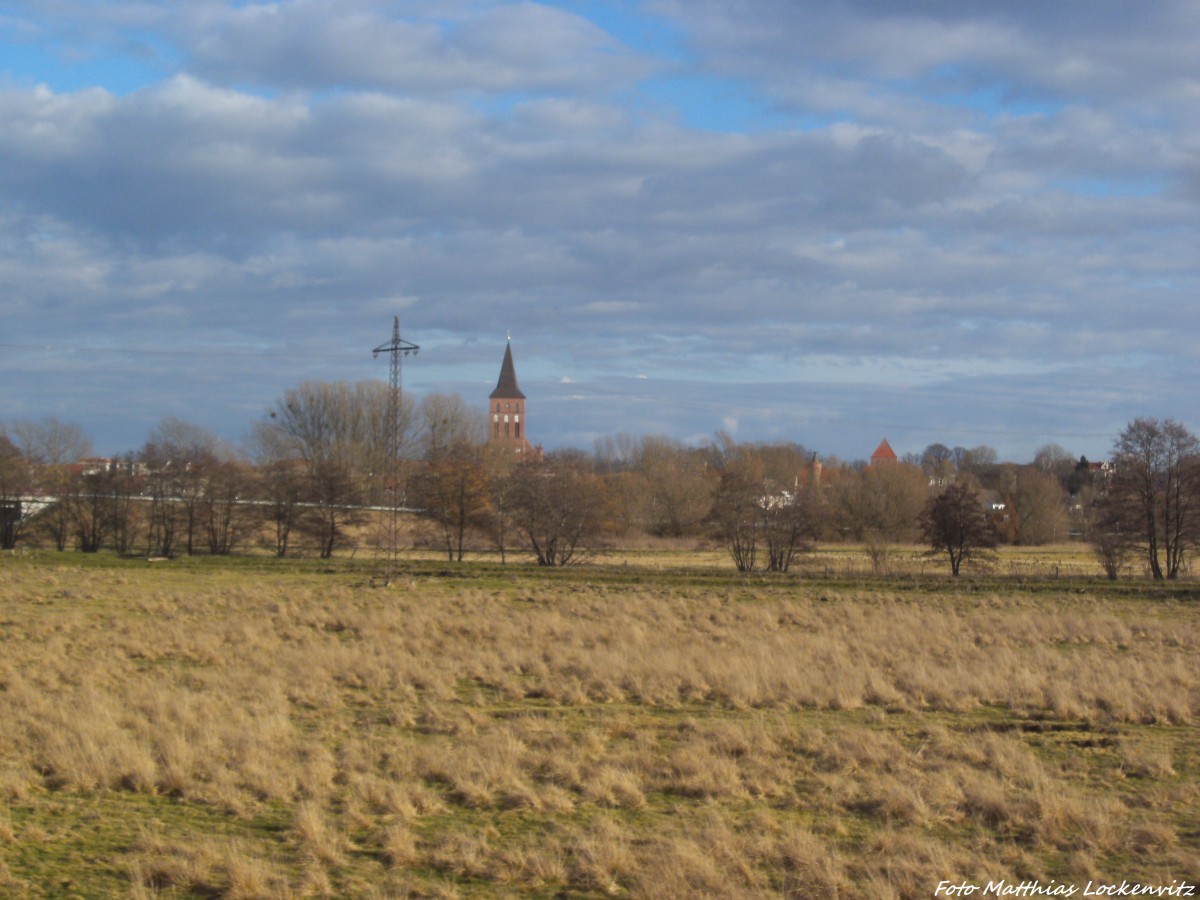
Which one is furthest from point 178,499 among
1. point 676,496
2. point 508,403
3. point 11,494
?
point 508,403

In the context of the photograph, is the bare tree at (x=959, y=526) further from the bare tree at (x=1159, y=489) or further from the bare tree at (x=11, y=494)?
the bare tree at (x=11, y=494)

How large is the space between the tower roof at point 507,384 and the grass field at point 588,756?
5662 inches

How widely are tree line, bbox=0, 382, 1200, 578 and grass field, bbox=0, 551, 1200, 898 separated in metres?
23.0

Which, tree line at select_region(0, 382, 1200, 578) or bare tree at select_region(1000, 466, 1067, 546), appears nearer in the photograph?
tree line at select_region(0, 382, 1200, 578)

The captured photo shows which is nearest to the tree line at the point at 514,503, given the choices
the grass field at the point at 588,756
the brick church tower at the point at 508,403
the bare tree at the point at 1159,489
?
the bare tree at the point at 1159,489

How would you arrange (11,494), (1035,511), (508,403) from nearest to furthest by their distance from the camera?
(11,494) → (1035,511) → (508,403)

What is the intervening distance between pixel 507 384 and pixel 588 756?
158949 millimetres

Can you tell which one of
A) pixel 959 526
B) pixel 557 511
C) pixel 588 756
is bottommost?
pixel 588 756

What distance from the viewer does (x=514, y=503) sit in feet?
175

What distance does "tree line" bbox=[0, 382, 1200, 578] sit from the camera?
4600 centimetres

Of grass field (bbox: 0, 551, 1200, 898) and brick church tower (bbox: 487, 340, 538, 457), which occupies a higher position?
brick church tower (bbox: 487, 340, 538, 457)

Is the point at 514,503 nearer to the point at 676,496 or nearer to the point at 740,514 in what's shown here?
the point at 740,514

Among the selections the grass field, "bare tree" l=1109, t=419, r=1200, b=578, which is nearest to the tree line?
"bare tree" l=1109, t=419, r=1200, b=578

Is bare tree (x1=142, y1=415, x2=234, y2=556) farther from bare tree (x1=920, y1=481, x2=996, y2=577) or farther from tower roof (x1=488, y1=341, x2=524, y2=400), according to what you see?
tower roof (x1=488, y1=341, x2=524, y2=400)
